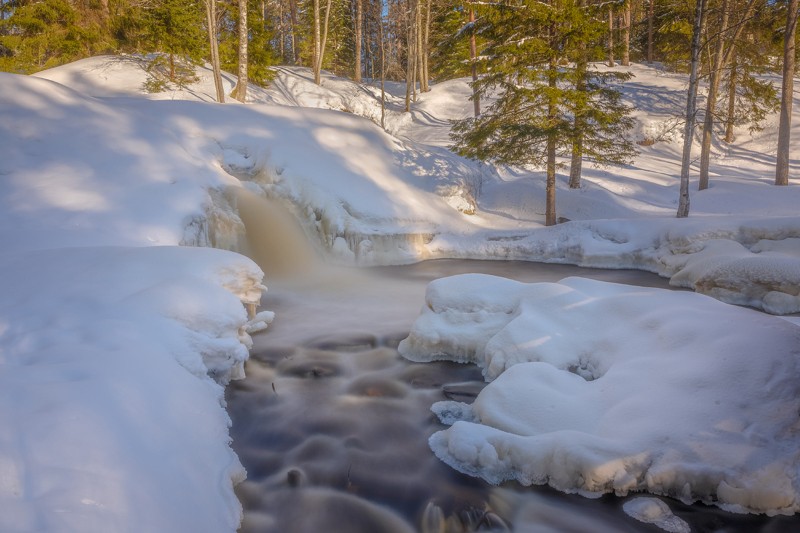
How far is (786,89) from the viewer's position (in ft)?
46.8

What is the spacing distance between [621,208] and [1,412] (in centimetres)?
1617

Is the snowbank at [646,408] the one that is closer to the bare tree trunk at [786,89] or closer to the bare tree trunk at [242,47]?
the bare tree trunk at [786,89]

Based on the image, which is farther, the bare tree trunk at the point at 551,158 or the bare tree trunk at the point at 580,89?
the bare tree trunk at the point at 551,158

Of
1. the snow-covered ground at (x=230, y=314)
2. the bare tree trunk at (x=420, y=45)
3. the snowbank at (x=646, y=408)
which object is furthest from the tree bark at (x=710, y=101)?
the bare tree trunk at (x=420, y=45)

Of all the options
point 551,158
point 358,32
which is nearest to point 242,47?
point 551,158

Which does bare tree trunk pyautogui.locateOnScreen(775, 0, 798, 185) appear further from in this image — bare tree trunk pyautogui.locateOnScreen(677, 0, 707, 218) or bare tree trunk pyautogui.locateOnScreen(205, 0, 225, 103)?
bare tree trunk pyautogui.locateOnScreen(205, 0, 225, 103)

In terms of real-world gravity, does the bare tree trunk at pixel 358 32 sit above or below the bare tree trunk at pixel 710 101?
above

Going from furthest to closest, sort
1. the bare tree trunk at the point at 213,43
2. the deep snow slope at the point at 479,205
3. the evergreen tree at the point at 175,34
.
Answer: the evergreen tree at the point at 175,34 < the bare tree trunk at the point at 213,43 < the deep snow slope at the point at 479,205

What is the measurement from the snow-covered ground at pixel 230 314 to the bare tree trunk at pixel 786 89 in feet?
8.48

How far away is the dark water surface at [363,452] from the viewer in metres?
3.32

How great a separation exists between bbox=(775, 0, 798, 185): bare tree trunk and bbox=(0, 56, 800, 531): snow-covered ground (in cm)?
259

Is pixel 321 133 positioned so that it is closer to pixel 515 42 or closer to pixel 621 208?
pixel 515 42

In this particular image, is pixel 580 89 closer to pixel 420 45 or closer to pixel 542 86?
pixel 542 86

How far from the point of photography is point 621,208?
1511 cm
